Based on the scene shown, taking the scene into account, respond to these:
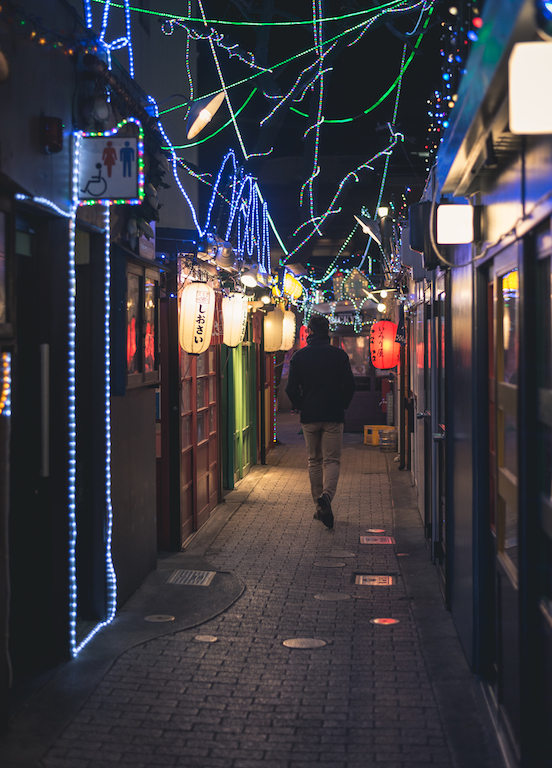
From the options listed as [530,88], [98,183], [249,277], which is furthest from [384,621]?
[249,277]

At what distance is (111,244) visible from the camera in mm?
5594

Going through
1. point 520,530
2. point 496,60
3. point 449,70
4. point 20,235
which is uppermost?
point 449,70

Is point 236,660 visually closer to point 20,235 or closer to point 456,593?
point 456,593

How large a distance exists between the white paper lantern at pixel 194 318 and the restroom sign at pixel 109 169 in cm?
269

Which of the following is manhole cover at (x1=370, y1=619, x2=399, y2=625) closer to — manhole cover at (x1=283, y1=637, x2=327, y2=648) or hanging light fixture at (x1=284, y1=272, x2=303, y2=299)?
manhole cover at (x1=283, y1=637, x2=327, y2=648)

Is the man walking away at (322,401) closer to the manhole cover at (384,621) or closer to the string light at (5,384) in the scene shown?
the manhole cover at (384,621)

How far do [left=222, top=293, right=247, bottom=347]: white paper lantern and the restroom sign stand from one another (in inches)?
205

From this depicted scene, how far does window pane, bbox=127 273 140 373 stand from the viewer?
5.90 metres

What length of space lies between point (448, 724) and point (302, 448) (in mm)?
13486

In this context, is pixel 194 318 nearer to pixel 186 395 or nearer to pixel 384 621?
pixel 186 395

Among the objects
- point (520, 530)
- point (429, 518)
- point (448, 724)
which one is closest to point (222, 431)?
point (429, 518)

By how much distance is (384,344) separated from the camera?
1464cm

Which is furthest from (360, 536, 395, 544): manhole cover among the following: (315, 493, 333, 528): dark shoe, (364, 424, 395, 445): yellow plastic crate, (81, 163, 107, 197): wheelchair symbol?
(364, 424, 395, 445): yellow plastic crate

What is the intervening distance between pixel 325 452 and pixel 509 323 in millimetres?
5637
